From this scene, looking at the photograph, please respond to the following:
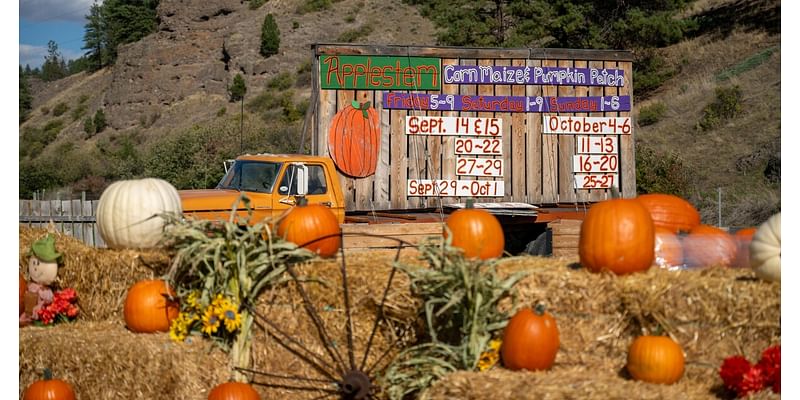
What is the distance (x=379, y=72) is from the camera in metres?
14.6

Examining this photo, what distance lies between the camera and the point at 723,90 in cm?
3638

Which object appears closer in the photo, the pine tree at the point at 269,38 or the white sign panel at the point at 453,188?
the white sign panel at the point at 453,188

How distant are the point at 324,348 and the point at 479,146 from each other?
841 cm

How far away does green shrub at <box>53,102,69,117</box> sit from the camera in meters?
81.6

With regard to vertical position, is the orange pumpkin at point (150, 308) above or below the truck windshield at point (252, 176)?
below

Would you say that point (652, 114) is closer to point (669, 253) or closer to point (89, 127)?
point (669, 253)

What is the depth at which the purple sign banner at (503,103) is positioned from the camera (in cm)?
1469

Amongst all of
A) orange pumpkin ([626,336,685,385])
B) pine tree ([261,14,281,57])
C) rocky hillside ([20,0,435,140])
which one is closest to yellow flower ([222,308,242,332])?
orange pumpkin ([626,336,685,385])

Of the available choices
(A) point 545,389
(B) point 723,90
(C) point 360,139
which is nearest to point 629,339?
(A) point 545,389

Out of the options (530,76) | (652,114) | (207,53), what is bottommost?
(530,76)

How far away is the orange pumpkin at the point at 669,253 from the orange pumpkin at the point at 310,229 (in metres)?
2.52

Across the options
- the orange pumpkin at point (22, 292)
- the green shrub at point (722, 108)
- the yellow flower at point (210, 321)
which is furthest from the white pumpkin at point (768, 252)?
the green shrub at point (722, 108)

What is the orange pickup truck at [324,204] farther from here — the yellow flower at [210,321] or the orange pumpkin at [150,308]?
the yellow flower at [210,321]

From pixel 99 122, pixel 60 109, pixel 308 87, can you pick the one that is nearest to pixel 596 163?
pixel 308 87
